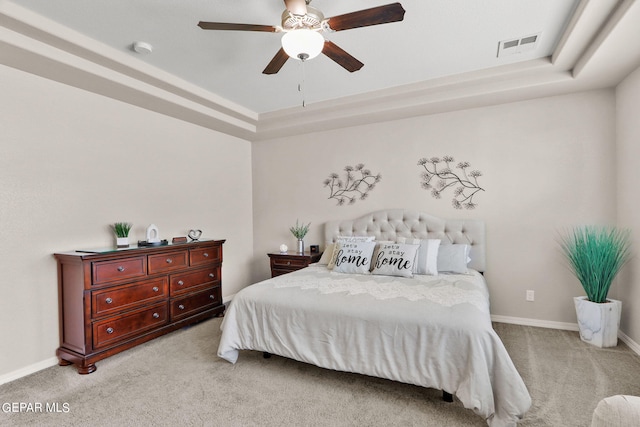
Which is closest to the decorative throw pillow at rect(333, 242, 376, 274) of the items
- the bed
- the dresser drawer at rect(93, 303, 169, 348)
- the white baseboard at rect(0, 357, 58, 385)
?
the bed

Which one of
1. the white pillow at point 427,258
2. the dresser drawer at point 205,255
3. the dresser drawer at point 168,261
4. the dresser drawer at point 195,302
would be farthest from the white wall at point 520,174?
the dresser drawer at point 168,261

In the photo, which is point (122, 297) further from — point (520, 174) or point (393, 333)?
point (520, 174)

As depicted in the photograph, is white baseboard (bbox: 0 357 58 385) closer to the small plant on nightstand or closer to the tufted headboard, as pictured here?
the small plant on nightstand

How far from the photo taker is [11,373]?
256 centimetres

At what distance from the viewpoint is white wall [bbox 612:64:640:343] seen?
2830 mm

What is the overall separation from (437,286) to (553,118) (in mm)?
2316

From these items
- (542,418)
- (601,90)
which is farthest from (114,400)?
(601,90)

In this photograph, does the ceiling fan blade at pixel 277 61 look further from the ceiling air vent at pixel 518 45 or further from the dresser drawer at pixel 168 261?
the dresser drawer at pixel 168 261

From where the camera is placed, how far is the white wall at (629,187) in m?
2.83

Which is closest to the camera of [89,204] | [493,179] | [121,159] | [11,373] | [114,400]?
[114,400]

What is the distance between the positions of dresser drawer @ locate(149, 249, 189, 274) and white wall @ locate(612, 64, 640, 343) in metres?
4.43

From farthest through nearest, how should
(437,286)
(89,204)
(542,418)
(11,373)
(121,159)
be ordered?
(121,159) < (89,204) < (437,286) < (11,373) < (542,418)

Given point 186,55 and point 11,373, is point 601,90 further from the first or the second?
point 11,373

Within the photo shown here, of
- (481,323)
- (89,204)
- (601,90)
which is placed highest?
(601,90)
